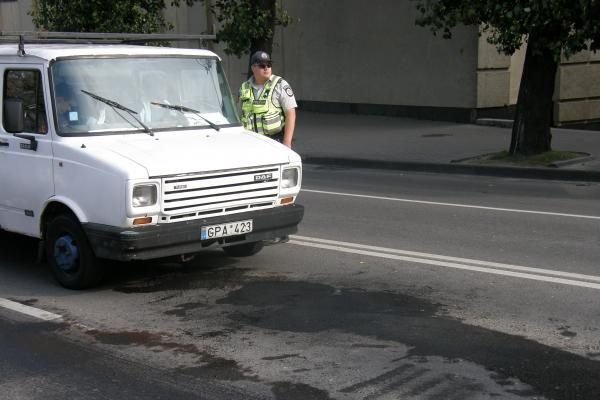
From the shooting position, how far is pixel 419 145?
18562 millimetres

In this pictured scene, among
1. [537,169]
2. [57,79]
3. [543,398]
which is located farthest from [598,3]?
[543,398]

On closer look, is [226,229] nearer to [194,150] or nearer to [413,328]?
[194,150]

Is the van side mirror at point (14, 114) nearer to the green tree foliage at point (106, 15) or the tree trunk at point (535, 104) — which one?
the tree trunk at point (535, 104)

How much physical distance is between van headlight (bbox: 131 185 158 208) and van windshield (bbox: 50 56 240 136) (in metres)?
0.82

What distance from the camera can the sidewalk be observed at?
1502 cm

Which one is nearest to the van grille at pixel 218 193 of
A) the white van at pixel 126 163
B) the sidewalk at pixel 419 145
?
the white van at pixel 126 163

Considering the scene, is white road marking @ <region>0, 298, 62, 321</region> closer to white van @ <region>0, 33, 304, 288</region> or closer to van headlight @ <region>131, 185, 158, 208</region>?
white van @ <region>0, 33, 304, 288</region>

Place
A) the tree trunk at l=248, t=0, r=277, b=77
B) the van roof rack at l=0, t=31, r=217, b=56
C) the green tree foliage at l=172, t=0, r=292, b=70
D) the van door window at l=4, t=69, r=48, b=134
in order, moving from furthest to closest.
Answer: the tree trunk at l=248, t=0, r=277, b=77, the green tree foliage at l=172, t=0, r=292, b=70, the van roof rack at l=0, t=31, r=217, b=56, the van door window at l=4, t=69, r=48, b=134

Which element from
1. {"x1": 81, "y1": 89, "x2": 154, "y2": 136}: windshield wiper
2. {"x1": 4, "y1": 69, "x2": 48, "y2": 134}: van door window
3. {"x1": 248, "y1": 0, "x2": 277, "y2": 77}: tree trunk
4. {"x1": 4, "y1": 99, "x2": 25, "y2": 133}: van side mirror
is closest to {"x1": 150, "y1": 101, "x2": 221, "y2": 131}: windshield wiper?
{"x1": 81, "y1": 89, "x2": 154, "y2": 136}: windshield wiper

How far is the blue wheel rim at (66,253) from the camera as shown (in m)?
→ 7.42

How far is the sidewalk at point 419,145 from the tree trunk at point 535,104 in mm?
866

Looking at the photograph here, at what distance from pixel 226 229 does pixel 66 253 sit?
132cm

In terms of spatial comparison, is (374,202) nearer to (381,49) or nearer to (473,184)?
(473,184)

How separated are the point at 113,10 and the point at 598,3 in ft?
38.7
